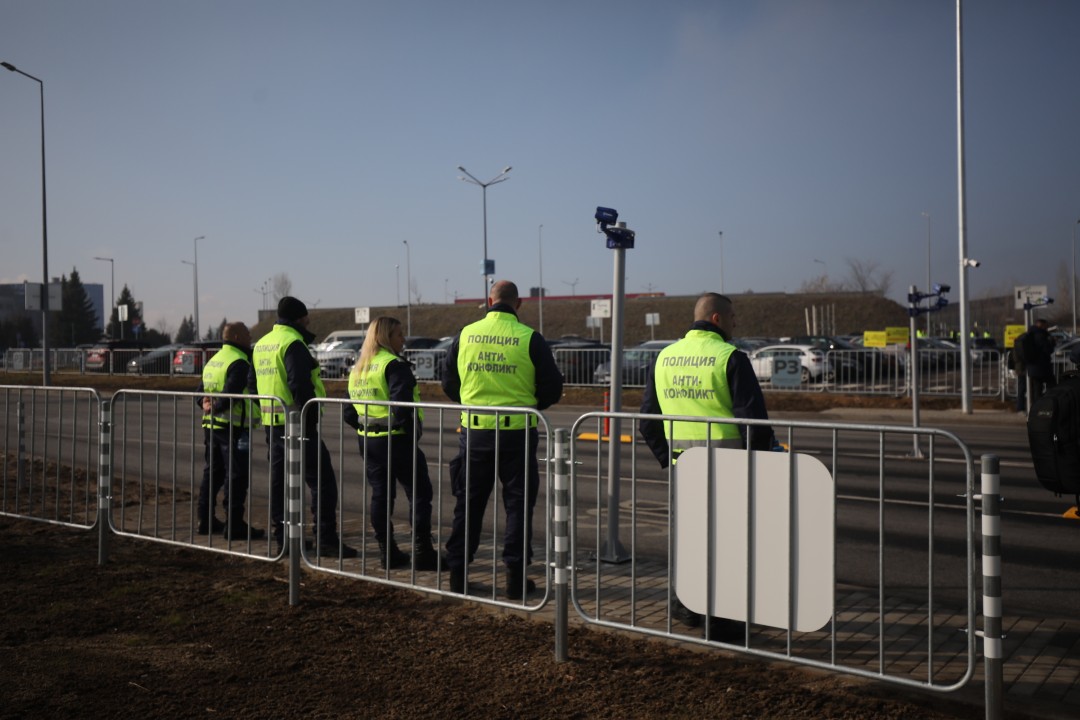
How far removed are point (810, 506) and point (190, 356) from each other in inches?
1381

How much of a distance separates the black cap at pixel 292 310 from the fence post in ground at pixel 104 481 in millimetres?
1445

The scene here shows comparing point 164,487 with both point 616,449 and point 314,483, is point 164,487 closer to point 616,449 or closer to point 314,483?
point 314,483

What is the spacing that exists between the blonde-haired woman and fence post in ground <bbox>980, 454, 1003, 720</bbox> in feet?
10.5

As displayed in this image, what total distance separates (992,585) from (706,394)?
1.92 m

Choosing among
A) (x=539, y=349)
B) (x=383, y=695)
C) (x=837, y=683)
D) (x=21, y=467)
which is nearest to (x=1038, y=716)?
(x=837, y=683)

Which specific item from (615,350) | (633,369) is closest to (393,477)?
(615,350)

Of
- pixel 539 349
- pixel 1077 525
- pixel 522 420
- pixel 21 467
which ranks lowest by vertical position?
pixel 1077 525

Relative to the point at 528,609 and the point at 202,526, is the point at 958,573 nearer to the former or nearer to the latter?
the point at 528,609

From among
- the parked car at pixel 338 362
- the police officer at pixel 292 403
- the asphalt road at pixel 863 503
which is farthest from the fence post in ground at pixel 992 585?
the parked car at pixel 338 362

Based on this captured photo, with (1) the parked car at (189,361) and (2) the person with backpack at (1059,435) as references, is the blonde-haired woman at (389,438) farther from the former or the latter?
(1) the parked car at (189,361)

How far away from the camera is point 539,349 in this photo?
6.04 m

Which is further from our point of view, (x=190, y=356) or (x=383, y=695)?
(x=190, y=356)

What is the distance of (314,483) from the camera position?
679 cm

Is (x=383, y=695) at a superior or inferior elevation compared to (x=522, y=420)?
inferior
